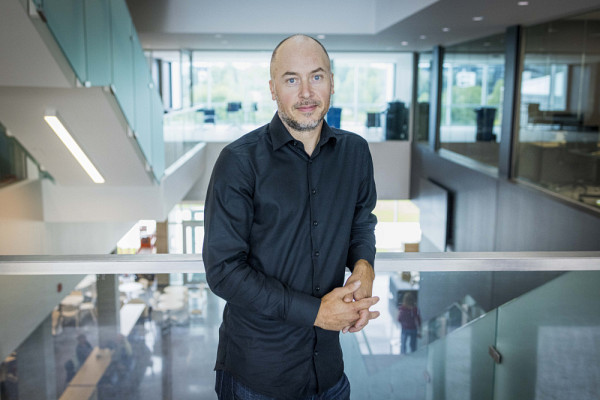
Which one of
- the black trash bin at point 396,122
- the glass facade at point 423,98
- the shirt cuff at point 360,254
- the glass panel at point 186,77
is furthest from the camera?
the glass panel at point 186,77

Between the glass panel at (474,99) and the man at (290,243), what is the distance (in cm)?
797

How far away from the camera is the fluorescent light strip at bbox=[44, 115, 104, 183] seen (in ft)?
18.6

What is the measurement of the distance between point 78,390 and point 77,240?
269 inches

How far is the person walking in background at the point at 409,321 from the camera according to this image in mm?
2311

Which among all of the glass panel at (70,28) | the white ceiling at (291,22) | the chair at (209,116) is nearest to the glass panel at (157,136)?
the glass panel at (70,28)

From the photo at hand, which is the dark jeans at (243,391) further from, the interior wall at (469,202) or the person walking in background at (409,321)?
the interior wall at (469,202)

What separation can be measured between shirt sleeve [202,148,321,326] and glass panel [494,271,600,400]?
1.18 meters

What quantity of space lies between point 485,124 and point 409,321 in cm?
791

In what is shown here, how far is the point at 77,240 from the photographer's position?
8.71 m

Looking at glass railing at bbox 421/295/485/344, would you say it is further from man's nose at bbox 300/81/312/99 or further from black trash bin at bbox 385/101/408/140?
black trash bin at bbox 385/101/408/140

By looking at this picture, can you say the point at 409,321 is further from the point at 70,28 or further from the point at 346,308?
the point at 70,28

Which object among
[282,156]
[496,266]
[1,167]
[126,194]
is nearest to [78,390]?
[282,156]

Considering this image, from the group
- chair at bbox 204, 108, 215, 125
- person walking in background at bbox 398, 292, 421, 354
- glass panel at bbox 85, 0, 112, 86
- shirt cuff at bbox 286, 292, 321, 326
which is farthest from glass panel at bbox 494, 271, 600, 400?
chair at bbox 204, 108, 215, 125

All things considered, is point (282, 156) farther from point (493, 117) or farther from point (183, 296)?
point (493, 117)
